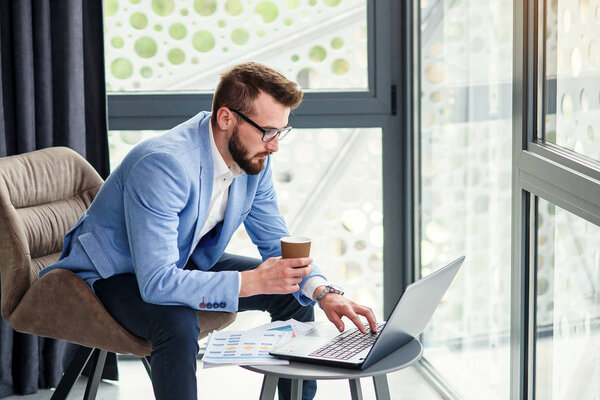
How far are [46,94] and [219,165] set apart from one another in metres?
1.05

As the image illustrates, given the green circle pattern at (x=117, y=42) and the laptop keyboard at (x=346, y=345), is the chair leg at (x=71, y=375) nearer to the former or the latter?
the laptop keyboard at (x=346, y=345)

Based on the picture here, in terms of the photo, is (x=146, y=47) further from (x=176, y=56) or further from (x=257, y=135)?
(x=257, y=135)

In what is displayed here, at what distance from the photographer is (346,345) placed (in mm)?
1784

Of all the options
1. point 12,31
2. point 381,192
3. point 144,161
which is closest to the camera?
point 144,161

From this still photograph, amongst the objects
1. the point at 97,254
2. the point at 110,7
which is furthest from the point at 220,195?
the point at 110,7

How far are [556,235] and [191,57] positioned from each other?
1725 mm

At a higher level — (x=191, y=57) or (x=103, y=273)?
(x=191, y=57)

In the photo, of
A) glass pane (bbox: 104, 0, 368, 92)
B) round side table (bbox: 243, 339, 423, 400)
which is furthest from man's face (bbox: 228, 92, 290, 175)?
glass pane (bbox: 104, 0, 368, 92)

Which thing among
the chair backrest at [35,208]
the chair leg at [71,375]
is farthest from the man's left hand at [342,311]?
the chair backrest at [35,208]

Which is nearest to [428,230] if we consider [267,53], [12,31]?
[267,53]

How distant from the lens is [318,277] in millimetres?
2113

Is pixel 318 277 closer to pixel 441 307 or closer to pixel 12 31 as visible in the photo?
pixel 441 307

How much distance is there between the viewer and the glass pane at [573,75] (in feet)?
5.98

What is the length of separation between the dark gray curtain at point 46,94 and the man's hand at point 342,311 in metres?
1.33
